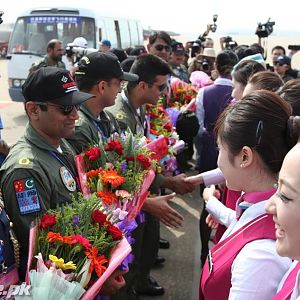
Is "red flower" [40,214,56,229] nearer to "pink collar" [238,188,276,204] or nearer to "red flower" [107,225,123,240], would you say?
"red flower" [107,225,123,240]

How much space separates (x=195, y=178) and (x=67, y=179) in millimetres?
1231

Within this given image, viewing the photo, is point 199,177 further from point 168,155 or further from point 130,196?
point 130,196

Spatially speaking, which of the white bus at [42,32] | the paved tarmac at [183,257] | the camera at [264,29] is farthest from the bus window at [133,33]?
the paved tarmac at [183,257]

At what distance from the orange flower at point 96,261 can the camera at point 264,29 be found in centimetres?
900

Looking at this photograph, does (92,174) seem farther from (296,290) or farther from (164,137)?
(296,290)

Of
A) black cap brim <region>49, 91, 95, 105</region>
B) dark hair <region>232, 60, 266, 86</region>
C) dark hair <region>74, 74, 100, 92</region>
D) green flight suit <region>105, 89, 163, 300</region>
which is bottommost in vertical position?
green flight suit <region>105, 89, 163, 300</region>

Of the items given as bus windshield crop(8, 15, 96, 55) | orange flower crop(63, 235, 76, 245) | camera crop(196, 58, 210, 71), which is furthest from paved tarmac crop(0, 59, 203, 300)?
bus windshield crop(8, 15, 96, 55)

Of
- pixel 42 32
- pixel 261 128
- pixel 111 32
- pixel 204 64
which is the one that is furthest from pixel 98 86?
pixel 111 32

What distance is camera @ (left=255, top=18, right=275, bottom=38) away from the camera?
984 cm

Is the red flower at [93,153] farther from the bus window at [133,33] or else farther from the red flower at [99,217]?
the bus window at [133,33]

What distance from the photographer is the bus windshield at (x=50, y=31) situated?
34.8 feet

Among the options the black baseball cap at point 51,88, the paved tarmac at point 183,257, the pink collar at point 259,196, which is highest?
the black baseball cap at point 51,88

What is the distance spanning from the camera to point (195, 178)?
10.7 ft

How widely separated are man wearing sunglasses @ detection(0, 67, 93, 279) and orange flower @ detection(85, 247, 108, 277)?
1.27ft
